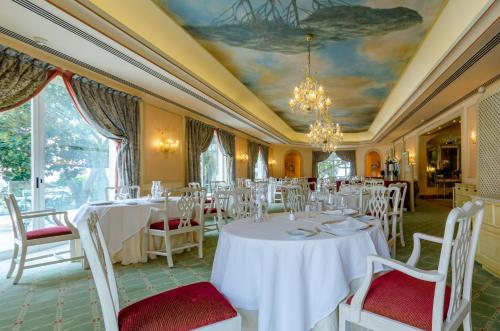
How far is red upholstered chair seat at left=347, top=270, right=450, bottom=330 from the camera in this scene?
1.48 metres

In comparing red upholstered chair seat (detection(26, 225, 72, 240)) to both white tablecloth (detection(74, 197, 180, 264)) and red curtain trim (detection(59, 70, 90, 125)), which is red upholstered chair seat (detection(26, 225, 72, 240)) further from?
red curtain trim (detection(59, 70, 90, 125))

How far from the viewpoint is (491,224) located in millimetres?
3656

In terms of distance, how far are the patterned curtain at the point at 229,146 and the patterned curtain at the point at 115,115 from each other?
4.49 metres

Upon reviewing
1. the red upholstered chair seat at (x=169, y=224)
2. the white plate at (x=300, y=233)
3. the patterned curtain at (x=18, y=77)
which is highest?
the patterned curtain at (x=18, y=77)

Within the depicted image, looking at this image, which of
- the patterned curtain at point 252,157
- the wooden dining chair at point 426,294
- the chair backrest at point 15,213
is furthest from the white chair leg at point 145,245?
the patterned curtain at point 252,157

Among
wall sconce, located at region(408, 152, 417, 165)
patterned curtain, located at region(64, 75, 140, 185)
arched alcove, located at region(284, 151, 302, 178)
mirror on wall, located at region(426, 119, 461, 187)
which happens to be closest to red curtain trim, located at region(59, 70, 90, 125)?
patterned curtain, located at region(64, 75, 140, 185)

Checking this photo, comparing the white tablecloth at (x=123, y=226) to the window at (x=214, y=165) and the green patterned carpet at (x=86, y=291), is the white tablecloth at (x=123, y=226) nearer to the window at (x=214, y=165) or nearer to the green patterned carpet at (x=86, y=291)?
the green patterned carpet at (x=86, y=291)

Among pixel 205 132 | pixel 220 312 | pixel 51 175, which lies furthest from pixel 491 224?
pixel 205 132

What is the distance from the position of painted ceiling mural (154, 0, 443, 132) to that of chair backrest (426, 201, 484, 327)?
3.39 meters

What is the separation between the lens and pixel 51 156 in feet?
15.9

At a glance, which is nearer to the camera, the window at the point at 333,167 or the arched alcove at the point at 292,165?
the arched alcove at the point at 292,165

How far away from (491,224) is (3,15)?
626 centimetres

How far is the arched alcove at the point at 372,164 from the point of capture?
18.9 m

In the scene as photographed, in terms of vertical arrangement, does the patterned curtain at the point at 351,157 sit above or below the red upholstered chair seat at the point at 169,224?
above
